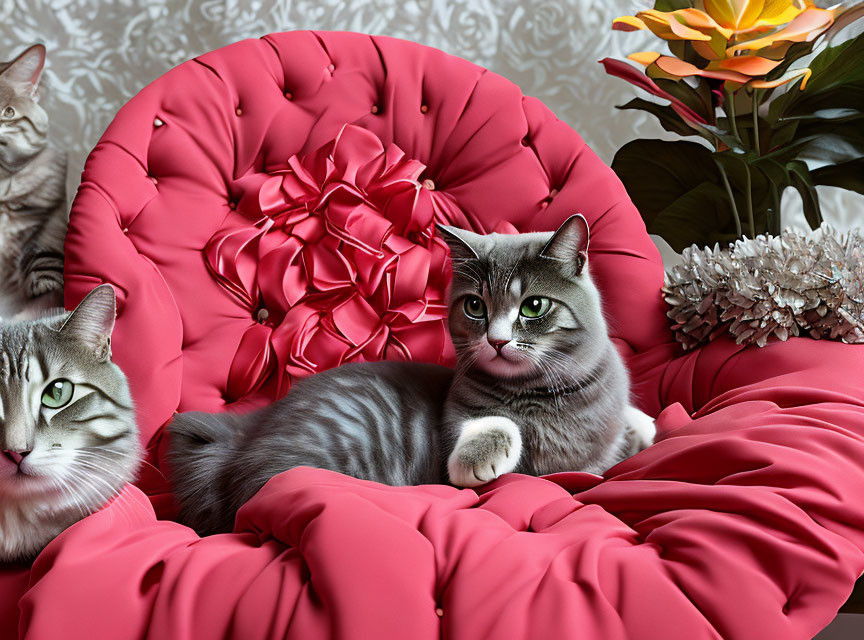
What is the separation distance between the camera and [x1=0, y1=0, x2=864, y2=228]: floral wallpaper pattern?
173 cm

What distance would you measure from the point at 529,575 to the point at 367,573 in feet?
0.51

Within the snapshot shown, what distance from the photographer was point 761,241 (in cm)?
125

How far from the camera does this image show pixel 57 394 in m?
0.84

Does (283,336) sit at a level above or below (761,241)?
below

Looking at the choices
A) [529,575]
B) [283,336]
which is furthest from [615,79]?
[529,575]

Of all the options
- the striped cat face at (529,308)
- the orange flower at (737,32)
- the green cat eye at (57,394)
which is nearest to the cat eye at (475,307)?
the striped cat face at (529,308)

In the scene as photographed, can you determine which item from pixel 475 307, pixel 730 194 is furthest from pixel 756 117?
pixel 475 307

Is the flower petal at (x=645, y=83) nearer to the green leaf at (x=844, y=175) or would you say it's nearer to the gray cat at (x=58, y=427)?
the green leaf at (x=844, y=175)

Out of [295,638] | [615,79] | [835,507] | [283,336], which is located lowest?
[283,336]

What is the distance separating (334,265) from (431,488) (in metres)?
0.59

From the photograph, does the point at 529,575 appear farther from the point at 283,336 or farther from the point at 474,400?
the point at 283,336

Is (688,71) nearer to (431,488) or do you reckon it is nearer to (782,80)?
(782,80)

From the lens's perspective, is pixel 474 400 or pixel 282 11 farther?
pixel 282 11

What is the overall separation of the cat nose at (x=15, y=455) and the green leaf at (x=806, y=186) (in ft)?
5.24
